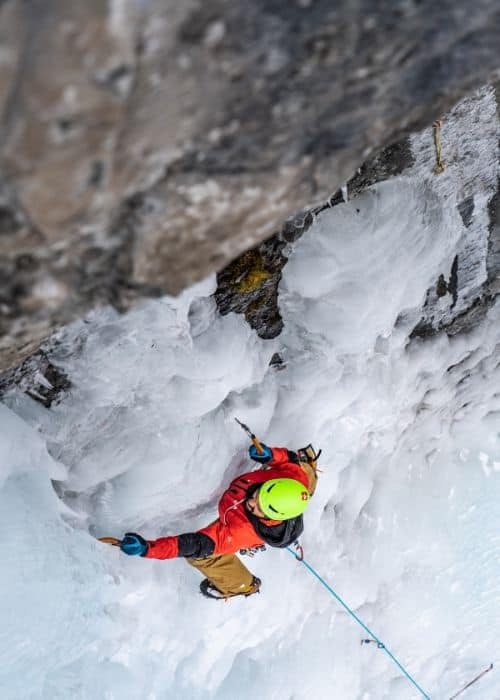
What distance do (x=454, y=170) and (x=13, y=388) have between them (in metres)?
1.98

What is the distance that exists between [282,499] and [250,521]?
0.25 meters

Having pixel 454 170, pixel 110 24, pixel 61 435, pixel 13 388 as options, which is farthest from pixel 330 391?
pixel 110 24

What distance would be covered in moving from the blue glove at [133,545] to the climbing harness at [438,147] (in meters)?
1.93

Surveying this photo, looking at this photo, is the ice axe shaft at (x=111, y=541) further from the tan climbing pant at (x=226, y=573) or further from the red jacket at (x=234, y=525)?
the tan climbing pant at (x=226, y=573)

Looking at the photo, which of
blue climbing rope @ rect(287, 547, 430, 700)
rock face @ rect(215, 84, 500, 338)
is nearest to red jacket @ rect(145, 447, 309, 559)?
rock face @ rect(215, 84, 500, 338)

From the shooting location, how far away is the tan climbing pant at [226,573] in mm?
2953

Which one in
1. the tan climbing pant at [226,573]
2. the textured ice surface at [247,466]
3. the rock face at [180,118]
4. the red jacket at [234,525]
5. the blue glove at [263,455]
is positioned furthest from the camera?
the tan climbing pant at [226,573]

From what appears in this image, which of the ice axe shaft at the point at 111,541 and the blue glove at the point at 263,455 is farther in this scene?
the blue glove at the point at 263,455

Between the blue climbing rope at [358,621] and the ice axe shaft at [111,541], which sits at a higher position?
the ice axe shaft at [111,541]

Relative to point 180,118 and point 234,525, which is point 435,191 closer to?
point 234,525

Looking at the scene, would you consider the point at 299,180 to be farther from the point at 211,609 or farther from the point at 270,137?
the point at 211,609

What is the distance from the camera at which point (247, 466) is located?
9.92 feet

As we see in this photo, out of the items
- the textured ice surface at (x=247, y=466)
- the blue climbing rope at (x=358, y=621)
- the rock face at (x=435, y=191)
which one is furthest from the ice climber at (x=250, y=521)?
the blue climbing rope at (x=358, y=621)

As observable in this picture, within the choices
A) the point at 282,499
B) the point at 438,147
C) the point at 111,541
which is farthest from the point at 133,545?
the point at 438,147
